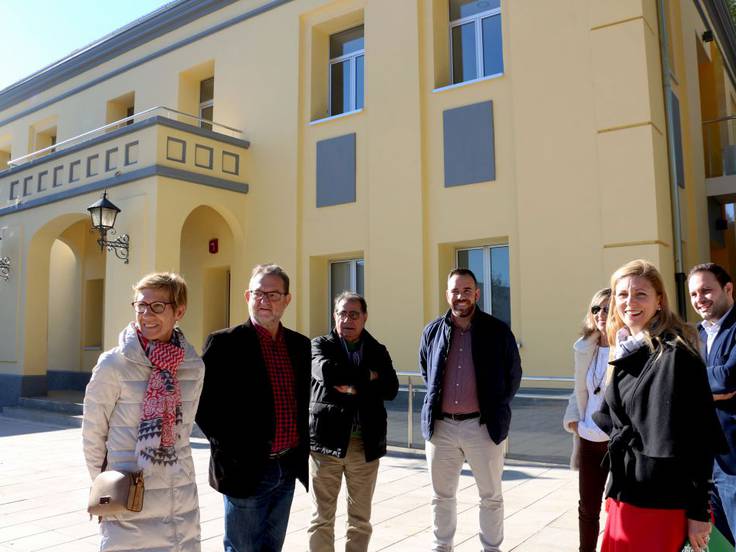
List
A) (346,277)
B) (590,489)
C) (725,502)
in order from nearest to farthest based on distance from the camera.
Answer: (725,502), (590,489), (346,277)

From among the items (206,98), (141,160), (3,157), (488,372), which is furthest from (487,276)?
(3,157)

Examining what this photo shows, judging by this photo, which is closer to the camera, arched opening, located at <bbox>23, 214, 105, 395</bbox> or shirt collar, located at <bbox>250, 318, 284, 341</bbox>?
shirt collar, located at <bbox>250, 318, 284, 341</bbox>

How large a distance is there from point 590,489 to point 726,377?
105 cm

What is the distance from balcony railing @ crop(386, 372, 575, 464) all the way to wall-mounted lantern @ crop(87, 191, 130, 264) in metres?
5.62

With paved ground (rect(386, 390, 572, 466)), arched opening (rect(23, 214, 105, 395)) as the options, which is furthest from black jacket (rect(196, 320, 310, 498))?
arched opening (rect(23, 214, 105, 395))

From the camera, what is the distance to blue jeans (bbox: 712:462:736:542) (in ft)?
10.2

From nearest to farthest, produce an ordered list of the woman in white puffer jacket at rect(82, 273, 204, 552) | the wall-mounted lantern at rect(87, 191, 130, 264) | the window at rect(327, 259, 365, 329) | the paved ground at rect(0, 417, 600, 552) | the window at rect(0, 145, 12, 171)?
the woman in white puffer jacket at rect(82, 273, 204, 552)
the paved ground at rect(0, 417, 600, 552)
the wall-mounted lantern at rect(87, 191, 130, 264)
the window at rect(327, 259, 365, 329)
the window at rect(0, 145, 12, 171)

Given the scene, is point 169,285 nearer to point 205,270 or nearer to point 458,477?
point 458,477

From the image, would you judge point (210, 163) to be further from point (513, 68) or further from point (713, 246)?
point (713, 246)

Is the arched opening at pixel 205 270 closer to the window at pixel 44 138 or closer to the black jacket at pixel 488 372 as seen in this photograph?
the window at pixel 44 138

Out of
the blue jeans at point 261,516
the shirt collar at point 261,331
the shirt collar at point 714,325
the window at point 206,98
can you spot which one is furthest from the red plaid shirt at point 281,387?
the window at point 206,98

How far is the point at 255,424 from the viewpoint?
3.07 m

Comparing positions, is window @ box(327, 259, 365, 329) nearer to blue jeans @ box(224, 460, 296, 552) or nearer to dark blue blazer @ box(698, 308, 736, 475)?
dark blue blazer @ box(698, 308, 736, 475)

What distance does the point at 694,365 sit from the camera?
92.9 inches
